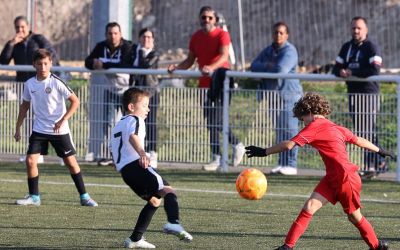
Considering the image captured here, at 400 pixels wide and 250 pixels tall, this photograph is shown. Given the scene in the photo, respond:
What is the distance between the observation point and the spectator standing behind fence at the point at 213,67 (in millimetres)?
16250

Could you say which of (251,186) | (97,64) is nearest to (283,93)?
(97,64)

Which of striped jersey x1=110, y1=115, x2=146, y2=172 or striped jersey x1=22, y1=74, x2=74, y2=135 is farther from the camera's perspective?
striped jersey x1=22, y1=74, x2=74, y2=135

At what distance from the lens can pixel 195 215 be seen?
11570 mm

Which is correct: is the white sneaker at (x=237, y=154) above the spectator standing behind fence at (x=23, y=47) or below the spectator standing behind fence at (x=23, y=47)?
below

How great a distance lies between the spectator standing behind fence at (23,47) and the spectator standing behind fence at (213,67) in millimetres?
2180

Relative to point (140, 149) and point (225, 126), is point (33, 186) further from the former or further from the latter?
point (225, 126)

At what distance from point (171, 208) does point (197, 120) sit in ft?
24.4

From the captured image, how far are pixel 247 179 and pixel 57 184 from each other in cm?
484

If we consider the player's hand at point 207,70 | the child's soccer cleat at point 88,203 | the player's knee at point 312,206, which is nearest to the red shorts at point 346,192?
the player's knee at point 312,206

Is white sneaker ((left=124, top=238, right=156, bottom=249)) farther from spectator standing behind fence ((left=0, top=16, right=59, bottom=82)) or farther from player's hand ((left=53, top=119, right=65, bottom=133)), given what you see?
spectator standing behind fence ((left=0, top=16, right=59, bottom=82))

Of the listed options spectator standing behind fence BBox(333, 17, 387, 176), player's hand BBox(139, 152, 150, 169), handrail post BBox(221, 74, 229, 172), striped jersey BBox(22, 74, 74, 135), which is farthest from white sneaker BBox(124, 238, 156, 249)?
handrail post BBox(221, 74, 229, 172)

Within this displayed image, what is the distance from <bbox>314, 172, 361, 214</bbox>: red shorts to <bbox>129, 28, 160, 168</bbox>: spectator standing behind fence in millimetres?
7726

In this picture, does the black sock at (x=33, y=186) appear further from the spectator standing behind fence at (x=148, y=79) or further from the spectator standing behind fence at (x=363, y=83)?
the spectator standing behind fence at (x=363, y=83)

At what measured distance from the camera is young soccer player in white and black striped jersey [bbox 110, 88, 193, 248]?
932 centimetres
